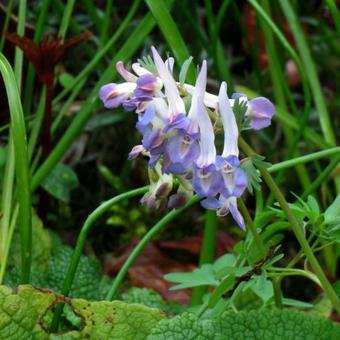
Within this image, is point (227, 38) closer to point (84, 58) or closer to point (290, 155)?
point (84, 58)

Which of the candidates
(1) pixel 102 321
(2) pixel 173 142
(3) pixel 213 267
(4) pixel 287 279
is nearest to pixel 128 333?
(1) pixel 102 321

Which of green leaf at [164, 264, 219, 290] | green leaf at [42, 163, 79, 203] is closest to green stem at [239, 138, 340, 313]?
green leaf at [164, 264, 219, 290]

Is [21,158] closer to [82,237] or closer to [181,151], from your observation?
[82,237]

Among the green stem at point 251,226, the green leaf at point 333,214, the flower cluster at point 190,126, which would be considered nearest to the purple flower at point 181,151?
the flower cluster at point 190,126

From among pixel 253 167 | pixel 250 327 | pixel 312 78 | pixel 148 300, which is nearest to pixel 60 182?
pixel 148 300

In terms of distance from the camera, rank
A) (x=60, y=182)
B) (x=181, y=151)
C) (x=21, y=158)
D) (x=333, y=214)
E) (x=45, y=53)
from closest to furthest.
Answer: (x=181, y=151) < (x=333, y=214) < (x=21, y=158) < (x=45, y=53) < (x=60, y=182)

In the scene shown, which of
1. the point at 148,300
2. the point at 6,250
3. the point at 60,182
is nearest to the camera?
the point at 6,250

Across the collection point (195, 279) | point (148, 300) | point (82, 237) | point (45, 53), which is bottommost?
point (148, 300)

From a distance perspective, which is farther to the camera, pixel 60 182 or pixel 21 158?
pixel 60 182
